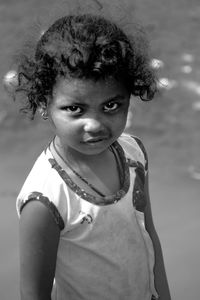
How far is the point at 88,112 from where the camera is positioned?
148cm

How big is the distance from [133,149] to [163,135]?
1666mm

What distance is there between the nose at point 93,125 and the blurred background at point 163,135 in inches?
14.2

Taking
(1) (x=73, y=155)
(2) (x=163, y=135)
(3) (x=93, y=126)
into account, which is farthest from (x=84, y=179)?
(2) (x=163, y=135)

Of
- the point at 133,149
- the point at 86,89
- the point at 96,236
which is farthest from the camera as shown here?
the point at 133,149

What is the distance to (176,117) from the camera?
3559mm

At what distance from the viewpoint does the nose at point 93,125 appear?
1474mm

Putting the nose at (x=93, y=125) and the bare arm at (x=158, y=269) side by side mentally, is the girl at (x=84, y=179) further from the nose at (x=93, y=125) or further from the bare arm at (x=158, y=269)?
the bare arm at (x=158, y=269)

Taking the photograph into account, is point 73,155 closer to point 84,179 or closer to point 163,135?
point 84,179

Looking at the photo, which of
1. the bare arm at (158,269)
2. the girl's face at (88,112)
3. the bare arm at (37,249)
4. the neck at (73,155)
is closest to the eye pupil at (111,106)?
the girl's face at (88,112)

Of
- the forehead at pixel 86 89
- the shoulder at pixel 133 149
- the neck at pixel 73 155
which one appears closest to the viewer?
the forehead at pixel 86 89

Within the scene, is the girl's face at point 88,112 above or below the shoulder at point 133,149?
above

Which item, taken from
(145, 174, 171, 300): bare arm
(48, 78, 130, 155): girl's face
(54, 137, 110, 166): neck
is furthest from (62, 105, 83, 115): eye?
(145, 174, 171, 300): bare arm

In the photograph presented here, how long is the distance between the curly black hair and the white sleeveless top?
220 mm

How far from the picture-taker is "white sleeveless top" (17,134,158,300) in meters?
1.51
